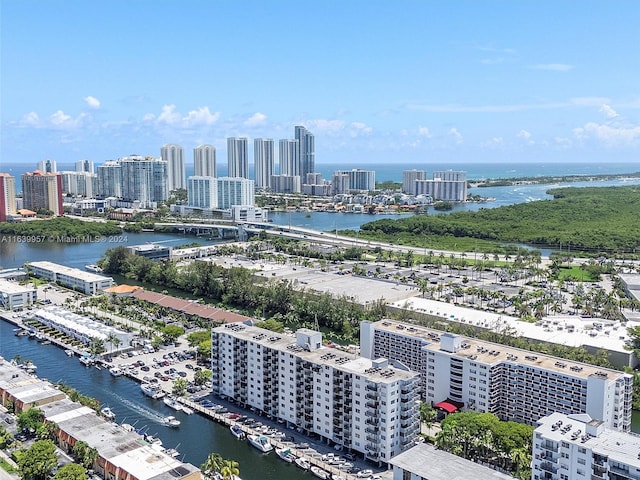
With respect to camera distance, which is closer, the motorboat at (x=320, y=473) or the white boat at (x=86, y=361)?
the motorboat at (x=320, y=473)

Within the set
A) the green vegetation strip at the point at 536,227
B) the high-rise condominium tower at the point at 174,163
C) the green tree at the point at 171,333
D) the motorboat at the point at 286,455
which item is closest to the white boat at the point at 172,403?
the motorboat at the point at 286,455

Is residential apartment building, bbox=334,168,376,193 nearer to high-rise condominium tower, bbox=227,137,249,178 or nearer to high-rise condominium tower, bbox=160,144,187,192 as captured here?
high-rise condominium tower, bbox=227,137,249,178

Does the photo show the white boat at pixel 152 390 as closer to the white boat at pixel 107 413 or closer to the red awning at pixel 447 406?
the white boat at pixel 107 413

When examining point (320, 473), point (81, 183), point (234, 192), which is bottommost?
point (320, 473)

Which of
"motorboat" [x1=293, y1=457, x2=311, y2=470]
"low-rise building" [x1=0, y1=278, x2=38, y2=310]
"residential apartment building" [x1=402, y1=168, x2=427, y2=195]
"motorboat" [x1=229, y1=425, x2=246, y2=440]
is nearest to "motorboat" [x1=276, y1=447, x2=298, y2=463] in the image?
"motorboat" [x1=293, y1=457, x2=311, y2=470]

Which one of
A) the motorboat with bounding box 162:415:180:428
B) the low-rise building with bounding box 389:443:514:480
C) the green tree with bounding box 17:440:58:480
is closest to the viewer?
the low-rise building with bounding box 389:443:514:480

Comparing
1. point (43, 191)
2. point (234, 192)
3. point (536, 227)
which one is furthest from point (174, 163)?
point (536, 227)

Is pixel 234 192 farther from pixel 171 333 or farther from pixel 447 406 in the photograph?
pixel 447 406
